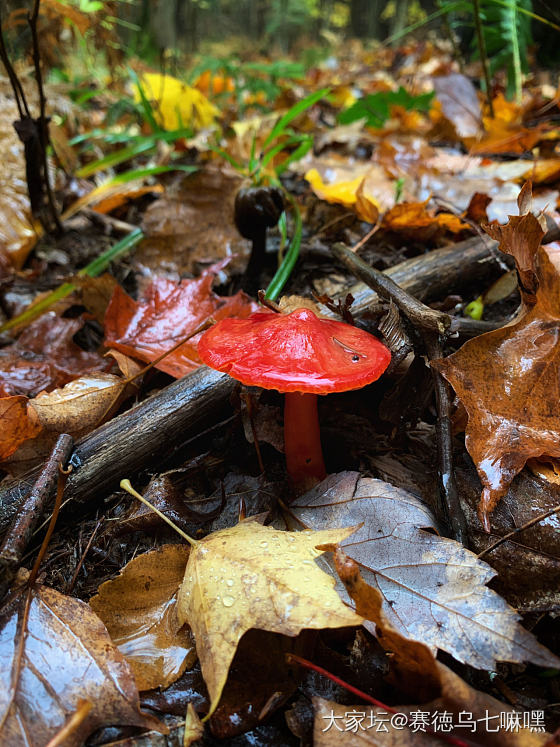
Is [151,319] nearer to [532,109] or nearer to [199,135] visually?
[199,135]

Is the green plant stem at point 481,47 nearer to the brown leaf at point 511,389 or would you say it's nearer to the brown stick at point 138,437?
the brown leaf at point 511,389

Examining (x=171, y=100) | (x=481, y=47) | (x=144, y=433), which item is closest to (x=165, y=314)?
(x=144, y=433)

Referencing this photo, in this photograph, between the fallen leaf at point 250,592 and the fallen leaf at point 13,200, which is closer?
the fallen leaf at point 250,592

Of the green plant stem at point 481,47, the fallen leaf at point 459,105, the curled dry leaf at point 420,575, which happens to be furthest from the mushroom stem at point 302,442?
the fallen leaf at point 459,105

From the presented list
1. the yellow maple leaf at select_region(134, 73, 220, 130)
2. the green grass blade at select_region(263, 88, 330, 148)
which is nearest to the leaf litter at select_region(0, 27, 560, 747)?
the green grass blade at select_region(263, 88, 330, 148)

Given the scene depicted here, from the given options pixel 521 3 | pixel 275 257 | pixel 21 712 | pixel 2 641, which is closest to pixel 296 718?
pixel 21 712
